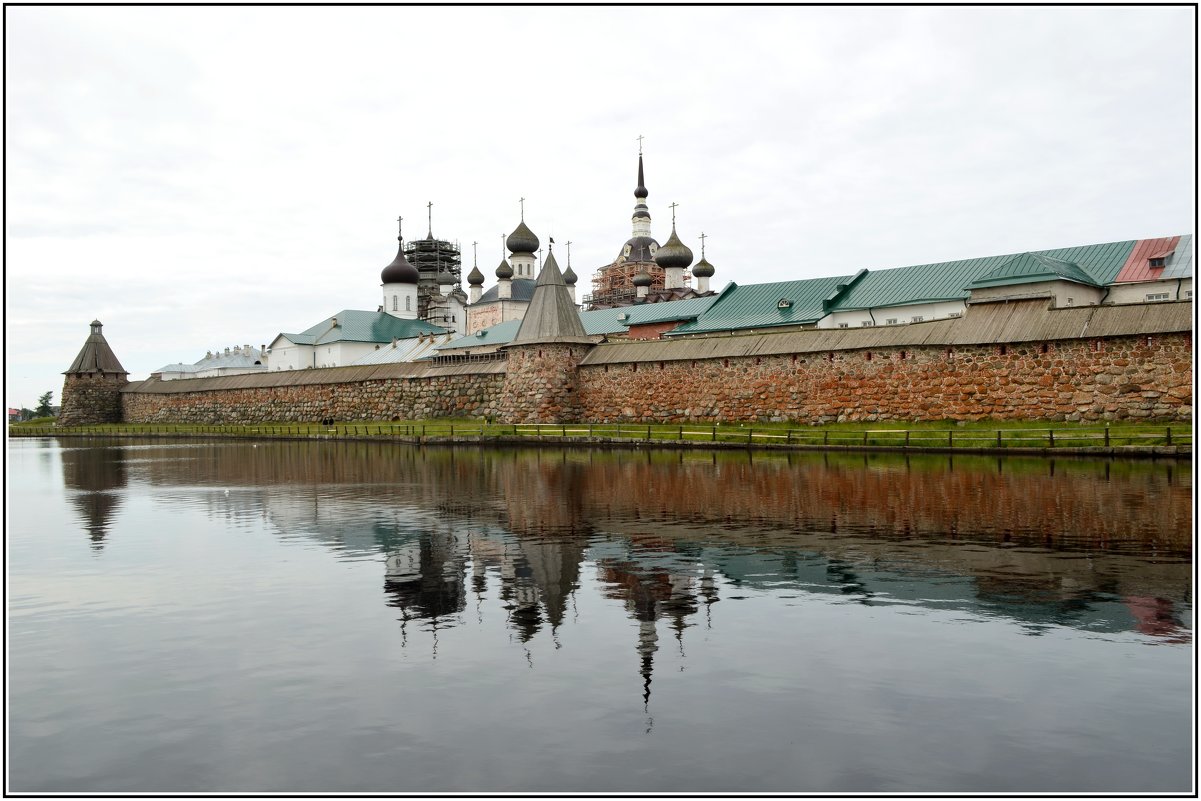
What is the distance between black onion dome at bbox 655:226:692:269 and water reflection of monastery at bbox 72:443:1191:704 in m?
51.7

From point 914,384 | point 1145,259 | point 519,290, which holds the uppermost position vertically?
point 519,290

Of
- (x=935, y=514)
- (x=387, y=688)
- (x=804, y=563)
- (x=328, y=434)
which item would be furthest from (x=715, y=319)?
(x=387, y=688)

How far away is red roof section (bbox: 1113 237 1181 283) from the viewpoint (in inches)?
1503

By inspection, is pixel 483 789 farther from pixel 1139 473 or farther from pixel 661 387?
pixel 661 387

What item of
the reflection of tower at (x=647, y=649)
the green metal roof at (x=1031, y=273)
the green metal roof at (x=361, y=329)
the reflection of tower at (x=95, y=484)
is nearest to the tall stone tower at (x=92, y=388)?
the green metal roof at (x=361, y=329)

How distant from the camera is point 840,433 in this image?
94.5 feet

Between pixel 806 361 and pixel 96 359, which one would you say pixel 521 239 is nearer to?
pixel 96 359

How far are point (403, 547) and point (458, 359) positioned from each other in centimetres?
3657

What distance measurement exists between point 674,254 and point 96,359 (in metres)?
41.9

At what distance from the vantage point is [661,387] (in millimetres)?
37375

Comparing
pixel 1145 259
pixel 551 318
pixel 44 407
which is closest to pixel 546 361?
pixel 551 318

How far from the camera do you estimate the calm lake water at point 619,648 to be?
5402 mm

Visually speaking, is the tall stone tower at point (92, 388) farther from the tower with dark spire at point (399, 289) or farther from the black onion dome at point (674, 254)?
the black onion dome at point (674, 254)

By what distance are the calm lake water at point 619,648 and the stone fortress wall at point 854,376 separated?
39.7ft
